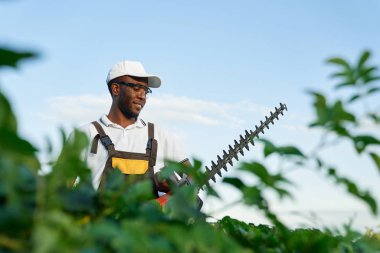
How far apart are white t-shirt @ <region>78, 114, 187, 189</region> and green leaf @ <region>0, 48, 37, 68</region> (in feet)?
19.4

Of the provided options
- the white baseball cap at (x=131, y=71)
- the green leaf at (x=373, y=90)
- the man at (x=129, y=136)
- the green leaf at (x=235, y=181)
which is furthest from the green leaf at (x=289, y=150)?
the white baseball cap at (x=131, y=71)

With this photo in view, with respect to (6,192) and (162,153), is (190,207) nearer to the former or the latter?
(6,192)

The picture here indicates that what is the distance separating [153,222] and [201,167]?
244 mm

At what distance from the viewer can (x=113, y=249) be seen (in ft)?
3.73

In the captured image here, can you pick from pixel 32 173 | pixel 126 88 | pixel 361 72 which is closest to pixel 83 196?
pixel 32 173

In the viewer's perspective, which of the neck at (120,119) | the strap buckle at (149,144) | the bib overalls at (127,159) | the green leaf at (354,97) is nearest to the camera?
the green leaf at (354,97)

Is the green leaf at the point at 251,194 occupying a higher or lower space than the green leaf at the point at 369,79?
lower

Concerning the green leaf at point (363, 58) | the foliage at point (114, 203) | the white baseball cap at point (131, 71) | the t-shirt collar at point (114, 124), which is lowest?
the t-shirt collar at point (114, 124)

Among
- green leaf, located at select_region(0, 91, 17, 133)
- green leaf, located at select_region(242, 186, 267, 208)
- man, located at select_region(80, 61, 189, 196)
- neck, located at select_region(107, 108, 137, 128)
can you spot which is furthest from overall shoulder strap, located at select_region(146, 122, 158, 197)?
green leaf, located at select_region(0, 91, 17, 133)

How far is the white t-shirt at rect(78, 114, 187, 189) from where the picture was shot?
700 cm

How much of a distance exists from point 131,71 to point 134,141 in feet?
3.84

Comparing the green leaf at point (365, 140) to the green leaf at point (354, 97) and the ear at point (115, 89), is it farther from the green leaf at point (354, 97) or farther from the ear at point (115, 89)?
the ear at point (115, 89)

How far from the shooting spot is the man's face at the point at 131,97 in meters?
7.70

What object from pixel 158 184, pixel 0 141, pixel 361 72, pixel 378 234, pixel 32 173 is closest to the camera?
pixel 0 141
